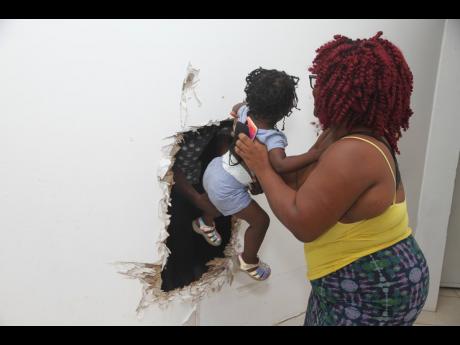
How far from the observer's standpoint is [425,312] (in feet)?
8.05

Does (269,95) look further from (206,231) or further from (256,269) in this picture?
(256,269)

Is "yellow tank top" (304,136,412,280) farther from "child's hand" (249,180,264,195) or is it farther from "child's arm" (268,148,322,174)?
"child's hand" (249,180,264,195)

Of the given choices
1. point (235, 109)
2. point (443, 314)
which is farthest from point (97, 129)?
point (443, 314)

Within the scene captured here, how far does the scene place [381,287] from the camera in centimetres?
115

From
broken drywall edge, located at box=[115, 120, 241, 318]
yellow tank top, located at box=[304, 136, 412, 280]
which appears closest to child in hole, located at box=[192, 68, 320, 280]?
broken drywall edge, located at box=[115, 120, 241, 318]

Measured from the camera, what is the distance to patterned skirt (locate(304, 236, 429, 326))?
1145 mm

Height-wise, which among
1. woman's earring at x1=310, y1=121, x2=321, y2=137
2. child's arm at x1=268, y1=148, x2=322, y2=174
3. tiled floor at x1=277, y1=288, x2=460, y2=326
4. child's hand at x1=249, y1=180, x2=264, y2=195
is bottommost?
tiled floor at x1=277, y1=288, x2=460, y2=326

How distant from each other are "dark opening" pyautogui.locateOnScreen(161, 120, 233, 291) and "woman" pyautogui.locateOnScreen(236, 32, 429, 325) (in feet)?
1.31

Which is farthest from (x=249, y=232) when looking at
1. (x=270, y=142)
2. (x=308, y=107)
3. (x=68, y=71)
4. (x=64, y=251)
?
(x=68, y=71)

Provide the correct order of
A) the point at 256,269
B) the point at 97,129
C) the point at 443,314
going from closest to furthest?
the point at 97,129 < the point at 256,269 < the point at 443,314

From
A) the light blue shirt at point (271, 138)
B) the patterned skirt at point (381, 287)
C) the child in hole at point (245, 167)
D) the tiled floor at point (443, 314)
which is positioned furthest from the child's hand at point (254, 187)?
the tiled floor at point (443, 314)

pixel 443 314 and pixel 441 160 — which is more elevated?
pixel 441 160

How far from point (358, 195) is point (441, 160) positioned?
1.37m

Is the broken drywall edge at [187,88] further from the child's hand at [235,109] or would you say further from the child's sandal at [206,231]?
the child's sandal at [206,231]
